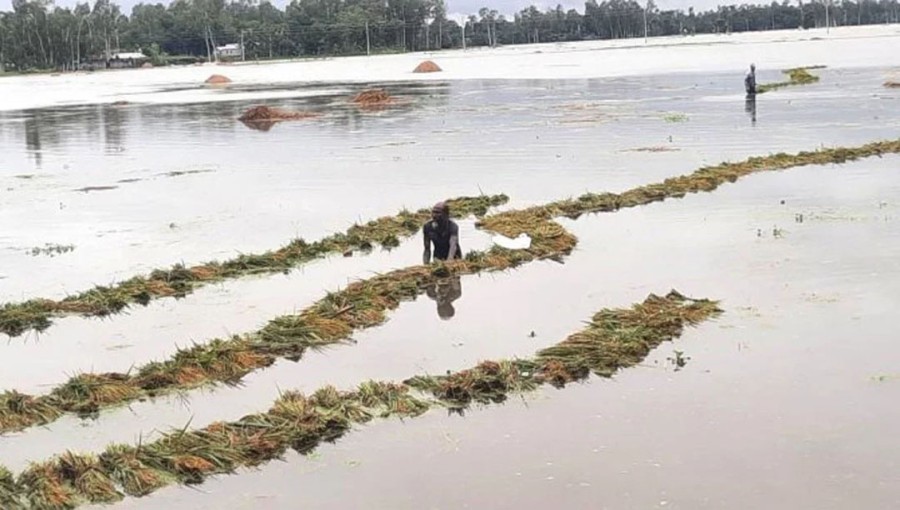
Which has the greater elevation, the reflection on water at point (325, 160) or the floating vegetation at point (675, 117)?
the floating vegetation at point (675, 117)

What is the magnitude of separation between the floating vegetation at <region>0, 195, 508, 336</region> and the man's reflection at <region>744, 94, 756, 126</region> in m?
19.0

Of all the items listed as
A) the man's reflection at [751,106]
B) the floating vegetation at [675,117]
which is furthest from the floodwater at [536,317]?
the floating vegetation at [675,117]

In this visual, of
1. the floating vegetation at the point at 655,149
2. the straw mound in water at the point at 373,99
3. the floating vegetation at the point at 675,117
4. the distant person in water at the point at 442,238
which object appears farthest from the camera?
the straw mound in water at the point at 373,99

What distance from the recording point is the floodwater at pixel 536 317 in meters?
8.04

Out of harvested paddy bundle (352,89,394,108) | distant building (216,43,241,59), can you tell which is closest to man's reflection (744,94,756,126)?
harvested paddy bundle (352,89,394,108)

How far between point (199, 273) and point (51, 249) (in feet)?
13.2

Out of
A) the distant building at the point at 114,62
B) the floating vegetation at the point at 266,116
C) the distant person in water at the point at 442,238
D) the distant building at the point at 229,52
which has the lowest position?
the distant person in water at the point at 442,238

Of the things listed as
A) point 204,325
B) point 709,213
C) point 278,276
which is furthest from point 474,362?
point 709,213

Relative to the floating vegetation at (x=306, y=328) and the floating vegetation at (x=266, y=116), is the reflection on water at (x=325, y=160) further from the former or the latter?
the floating vegetation at (x=306, y=328)

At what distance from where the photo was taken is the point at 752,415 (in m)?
9.04

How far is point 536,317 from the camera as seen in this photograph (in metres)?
12.5

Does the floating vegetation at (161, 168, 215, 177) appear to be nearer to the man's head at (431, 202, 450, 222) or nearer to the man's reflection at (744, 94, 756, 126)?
the man's head at (431, 202, 450, 222)

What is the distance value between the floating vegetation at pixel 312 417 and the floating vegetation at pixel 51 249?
910cm

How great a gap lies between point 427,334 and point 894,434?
201 inches
